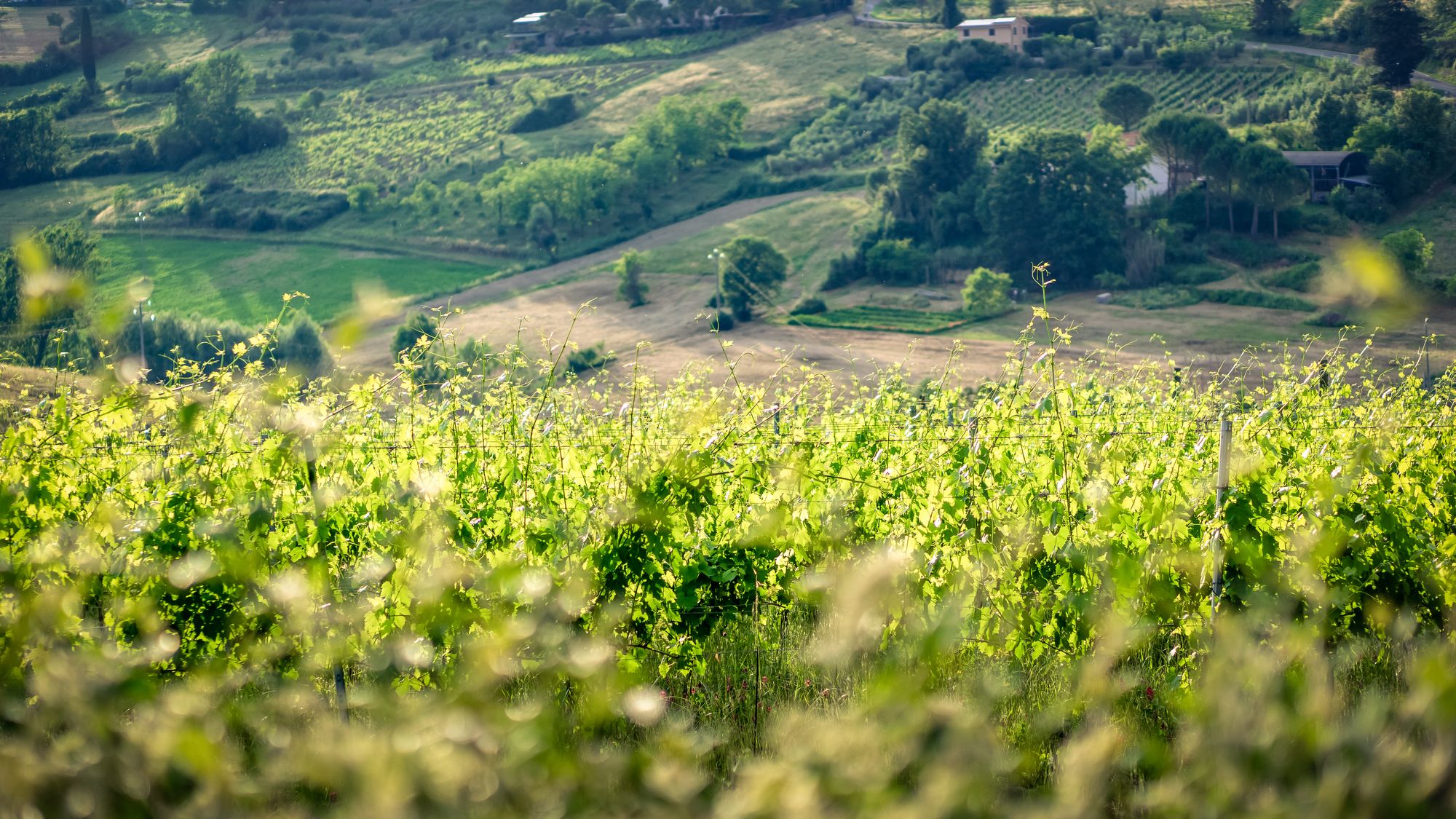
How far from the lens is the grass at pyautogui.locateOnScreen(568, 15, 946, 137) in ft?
264

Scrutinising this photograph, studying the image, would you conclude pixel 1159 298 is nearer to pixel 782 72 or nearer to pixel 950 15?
pixel 782 72

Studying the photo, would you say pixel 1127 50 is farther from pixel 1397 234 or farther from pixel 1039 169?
pixel 1397 234

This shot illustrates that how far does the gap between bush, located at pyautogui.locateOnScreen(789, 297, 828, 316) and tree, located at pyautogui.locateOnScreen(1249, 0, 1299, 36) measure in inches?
1851

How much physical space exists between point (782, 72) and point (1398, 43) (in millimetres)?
39792

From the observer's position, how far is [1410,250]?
167ft

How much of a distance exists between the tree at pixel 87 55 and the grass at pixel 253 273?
26.7 meters

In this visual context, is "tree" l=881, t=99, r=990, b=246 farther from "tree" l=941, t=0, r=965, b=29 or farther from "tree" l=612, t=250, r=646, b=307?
"tree" l=941, t=0, r=965, b=29

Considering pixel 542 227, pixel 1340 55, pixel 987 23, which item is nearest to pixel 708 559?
pixel 542 227

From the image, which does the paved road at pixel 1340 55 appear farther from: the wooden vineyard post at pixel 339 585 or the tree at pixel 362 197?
the wooden vineyard post at pixel 339 585

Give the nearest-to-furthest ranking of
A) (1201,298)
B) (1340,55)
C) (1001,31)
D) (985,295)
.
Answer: (1201,298) < (985,295) < (1340,55) < (1001,31)

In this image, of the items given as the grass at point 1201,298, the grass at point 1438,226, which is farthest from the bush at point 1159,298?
the grass at point 1438,226

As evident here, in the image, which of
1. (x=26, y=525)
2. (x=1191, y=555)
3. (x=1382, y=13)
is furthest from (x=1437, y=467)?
(x=1382, y=13)

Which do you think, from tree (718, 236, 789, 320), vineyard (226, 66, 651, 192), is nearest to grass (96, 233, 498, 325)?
vineyard (226, 66, 651, 192)

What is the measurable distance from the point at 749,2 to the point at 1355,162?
5056 cm
